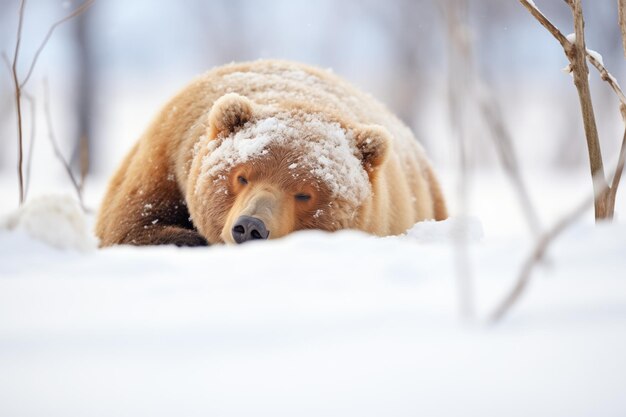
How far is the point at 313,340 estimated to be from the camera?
1.57 meters

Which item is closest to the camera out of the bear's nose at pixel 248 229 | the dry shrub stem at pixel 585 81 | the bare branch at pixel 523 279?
the bare branch at pixel 523 279

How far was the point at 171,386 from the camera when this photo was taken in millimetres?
1462

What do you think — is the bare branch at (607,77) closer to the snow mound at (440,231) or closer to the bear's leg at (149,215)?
the snow mound at (440,231)

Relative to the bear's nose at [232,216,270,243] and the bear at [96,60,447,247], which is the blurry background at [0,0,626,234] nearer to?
the bear at [96,60,447,247]

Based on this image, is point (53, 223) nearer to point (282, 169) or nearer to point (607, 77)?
point (282, 169)

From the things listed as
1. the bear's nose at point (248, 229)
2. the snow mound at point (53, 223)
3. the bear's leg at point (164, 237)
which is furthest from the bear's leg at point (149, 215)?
the snow mound at point (53, 223)

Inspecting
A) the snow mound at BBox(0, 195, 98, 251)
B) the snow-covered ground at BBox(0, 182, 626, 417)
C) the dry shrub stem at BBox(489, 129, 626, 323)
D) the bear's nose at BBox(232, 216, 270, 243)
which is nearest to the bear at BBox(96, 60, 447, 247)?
the bear's nose at BBox(232, 216, 270, 243)

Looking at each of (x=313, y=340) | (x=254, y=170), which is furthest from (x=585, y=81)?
(x=313, y=340)

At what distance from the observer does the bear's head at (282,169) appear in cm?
379

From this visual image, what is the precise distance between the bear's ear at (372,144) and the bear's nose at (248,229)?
0.88 meters

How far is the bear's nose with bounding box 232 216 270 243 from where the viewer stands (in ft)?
11.3

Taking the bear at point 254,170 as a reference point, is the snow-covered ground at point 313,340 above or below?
below

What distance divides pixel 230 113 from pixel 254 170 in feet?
1.21

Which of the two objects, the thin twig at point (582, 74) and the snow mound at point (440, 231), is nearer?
the thin twig at point (582, 74)
